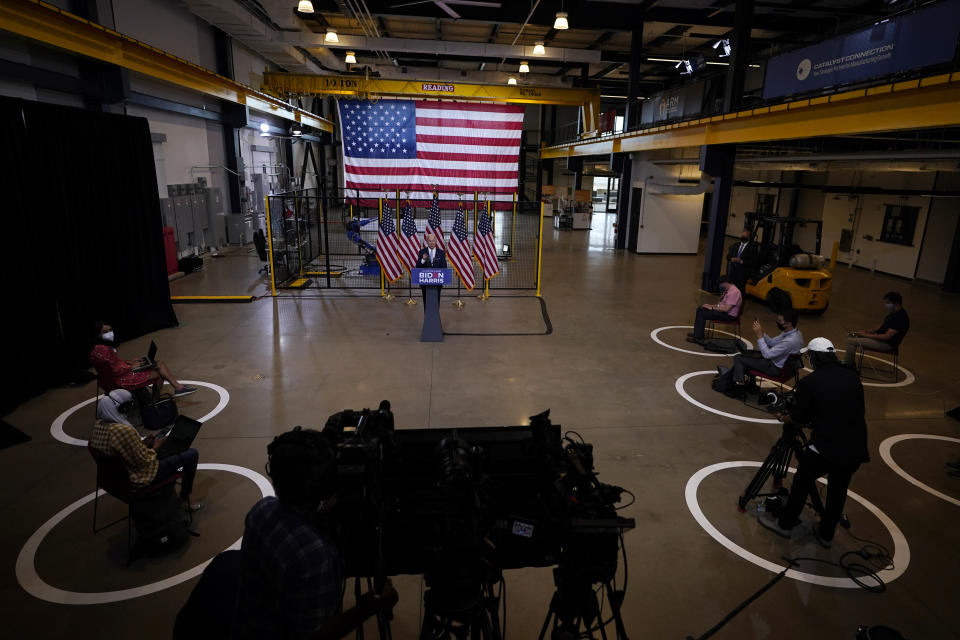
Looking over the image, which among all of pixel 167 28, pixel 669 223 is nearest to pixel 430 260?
pixel 167 28

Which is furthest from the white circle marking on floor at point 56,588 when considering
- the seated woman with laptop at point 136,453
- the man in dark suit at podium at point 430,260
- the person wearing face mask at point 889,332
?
the person wearing face mask at point 889,332

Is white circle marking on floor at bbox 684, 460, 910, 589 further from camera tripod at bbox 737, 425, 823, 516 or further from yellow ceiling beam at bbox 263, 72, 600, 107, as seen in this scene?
yellow ceiling beam at bbox 263, 72, 600, 107

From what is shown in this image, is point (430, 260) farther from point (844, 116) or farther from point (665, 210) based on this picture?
point (665, 210)

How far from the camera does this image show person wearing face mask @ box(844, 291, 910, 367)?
303 inches

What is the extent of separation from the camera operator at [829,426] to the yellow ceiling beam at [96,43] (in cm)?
1044

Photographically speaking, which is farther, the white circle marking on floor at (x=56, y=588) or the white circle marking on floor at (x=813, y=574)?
the white circle marking on floor at (x=813, y=574)

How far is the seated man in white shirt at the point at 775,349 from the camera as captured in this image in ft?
20.4

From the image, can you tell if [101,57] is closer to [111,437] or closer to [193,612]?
[111,437]

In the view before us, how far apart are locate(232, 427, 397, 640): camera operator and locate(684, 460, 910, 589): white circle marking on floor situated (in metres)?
3.57

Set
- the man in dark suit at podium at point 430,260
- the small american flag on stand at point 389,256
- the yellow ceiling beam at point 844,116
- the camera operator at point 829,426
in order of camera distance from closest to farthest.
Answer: the camera operator at point 829,426 → the yellow ceiling beam at point 844,116 → the man in dark suit at podium at point 430,260 → the small american flag on stand at point 389,256

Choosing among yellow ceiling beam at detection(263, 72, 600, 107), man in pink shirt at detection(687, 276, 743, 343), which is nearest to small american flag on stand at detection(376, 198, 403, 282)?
man in pink shirt at detection(687, 276, 743, 343)

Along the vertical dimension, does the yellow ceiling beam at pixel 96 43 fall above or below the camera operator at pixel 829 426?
above

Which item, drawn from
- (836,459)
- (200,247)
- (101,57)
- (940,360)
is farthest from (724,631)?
(200,247)

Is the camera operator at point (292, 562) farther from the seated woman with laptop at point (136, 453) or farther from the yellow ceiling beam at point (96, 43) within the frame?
the yellow ceiling beam at point (96, 43)
